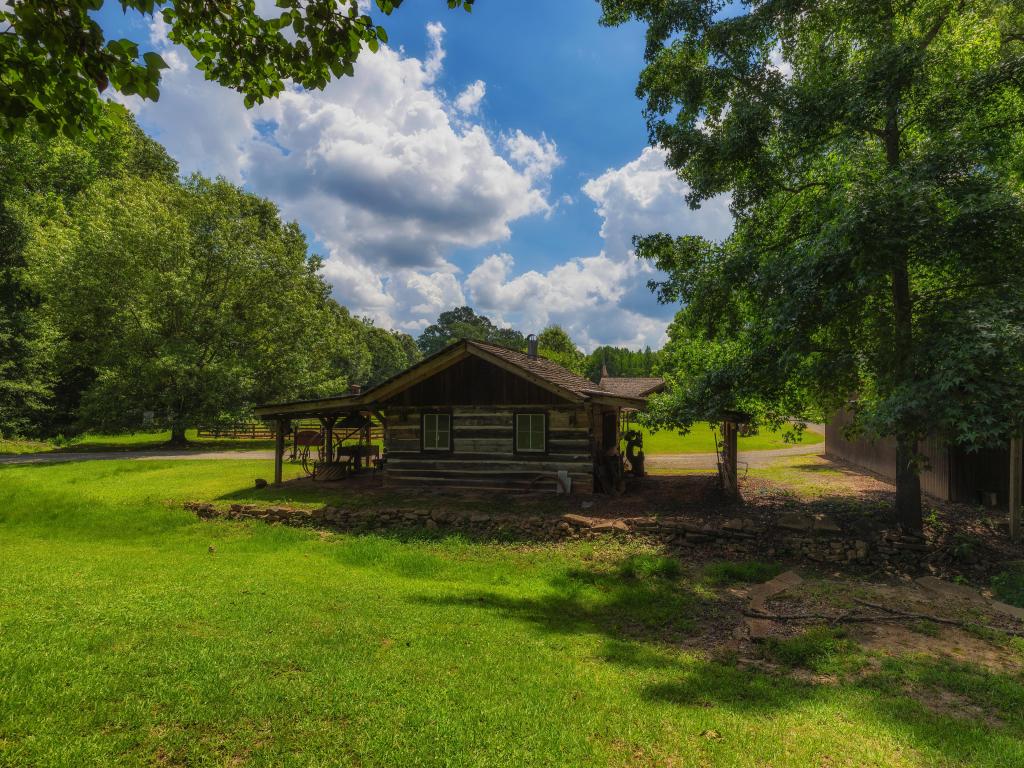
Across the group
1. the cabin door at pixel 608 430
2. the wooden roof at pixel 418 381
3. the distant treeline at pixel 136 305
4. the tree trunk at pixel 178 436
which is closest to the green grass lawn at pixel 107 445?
the tree trunk at pixel 178 436

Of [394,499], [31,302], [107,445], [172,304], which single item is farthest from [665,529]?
[31,302]

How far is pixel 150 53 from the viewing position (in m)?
3.62

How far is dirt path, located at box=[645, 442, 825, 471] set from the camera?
23.9 m

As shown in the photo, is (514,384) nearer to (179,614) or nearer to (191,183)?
(179,614)

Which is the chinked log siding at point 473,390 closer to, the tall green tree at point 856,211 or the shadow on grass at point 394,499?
the shadow on grass at point 394,499

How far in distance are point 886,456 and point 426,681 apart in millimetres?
19928

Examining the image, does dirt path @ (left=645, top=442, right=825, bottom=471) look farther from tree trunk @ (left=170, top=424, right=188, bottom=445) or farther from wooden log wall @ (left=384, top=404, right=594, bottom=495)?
tree trunk @ (left=170, top=424, right=188, bottom=445)

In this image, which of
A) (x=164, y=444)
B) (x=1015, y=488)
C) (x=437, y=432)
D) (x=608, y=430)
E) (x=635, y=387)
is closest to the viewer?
(x=1015, y=488)

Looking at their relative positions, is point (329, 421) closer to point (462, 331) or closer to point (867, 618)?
point (867, 618)

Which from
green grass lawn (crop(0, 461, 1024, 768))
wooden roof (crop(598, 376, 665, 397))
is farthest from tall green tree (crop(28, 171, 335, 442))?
green grass lawn (crop(0, 461, 1024, 768))

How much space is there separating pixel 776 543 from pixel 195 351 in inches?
1248

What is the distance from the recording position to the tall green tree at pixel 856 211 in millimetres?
8336

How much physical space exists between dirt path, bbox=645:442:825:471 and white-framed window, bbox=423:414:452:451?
11.3 m

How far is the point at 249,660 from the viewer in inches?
195
